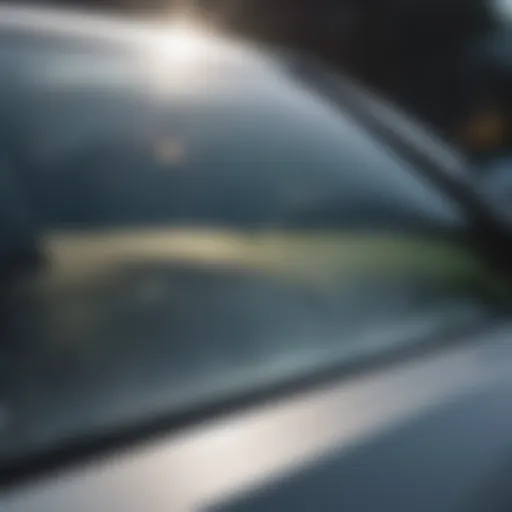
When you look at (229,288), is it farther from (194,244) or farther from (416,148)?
(416,148)

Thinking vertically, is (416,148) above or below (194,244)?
→ above

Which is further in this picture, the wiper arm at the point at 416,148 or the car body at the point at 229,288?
the wiper arm at the point at 416,148

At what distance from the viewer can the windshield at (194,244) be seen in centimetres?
177

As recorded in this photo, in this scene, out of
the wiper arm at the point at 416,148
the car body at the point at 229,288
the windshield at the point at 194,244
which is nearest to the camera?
the car body at the point at 229,288

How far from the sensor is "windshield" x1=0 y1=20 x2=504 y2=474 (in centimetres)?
177

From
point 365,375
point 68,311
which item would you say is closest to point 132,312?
point 68,311

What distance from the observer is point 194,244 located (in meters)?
2.15

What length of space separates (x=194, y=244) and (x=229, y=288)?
0.41 ft

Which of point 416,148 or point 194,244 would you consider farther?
point 416,148

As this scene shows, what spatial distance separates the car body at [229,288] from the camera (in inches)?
63.8

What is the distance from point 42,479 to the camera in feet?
4.94

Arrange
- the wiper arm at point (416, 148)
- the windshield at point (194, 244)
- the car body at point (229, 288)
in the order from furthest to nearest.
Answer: the wiper arm at point (416, 148) < the windshield at point (194, 244) < the car body at point (229, 288)

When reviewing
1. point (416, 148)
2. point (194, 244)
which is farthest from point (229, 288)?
point (416, 148)

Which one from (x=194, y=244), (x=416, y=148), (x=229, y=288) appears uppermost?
(x=416, y=148)
